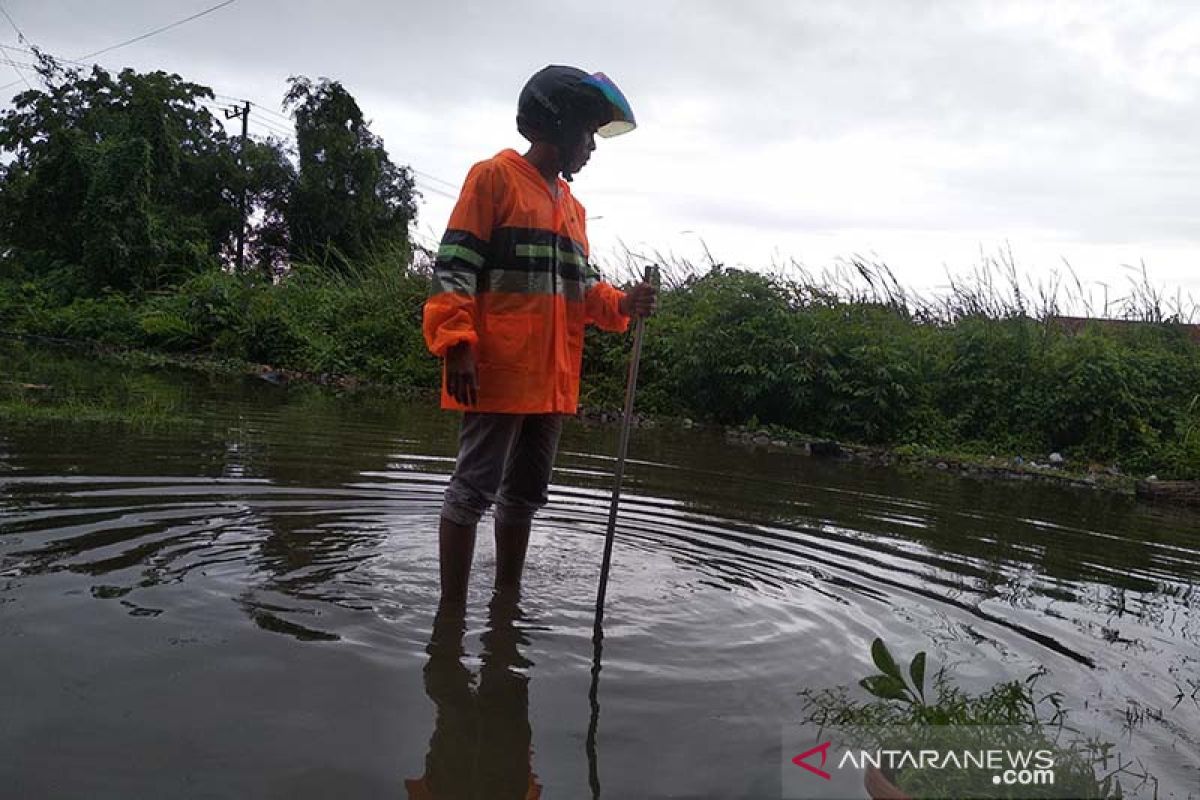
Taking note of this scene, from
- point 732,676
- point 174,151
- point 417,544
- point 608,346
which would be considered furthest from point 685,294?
point 174,151

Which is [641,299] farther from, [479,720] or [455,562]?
[479,720]

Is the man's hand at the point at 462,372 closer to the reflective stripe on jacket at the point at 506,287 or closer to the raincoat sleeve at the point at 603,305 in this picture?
the reflective stripe on jacket at the point at 506,287

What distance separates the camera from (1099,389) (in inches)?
406

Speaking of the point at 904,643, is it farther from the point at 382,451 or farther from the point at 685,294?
the point at 685,294

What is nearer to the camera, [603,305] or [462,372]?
[462,372]

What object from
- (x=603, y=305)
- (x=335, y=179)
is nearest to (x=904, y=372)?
(x=603, y=305)

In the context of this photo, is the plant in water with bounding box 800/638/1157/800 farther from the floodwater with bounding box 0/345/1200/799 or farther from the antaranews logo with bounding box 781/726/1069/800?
the floodwater with bounding box 0/345/1200/799

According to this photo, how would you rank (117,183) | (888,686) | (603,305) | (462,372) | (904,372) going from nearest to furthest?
1. (888,686)
2. (462,372)
3. (603,305)
4. (904,372)
5. (117,183)

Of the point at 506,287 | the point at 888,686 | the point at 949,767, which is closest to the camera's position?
the point at 949,767

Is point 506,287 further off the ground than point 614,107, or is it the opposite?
point 614,107

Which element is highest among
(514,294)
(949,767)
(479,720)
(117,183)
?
(117,183)

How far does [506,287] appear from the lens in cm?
287

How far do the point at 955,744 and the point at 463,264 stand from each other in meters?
1.87

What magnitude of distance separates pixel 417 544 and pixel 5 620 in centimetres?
158
